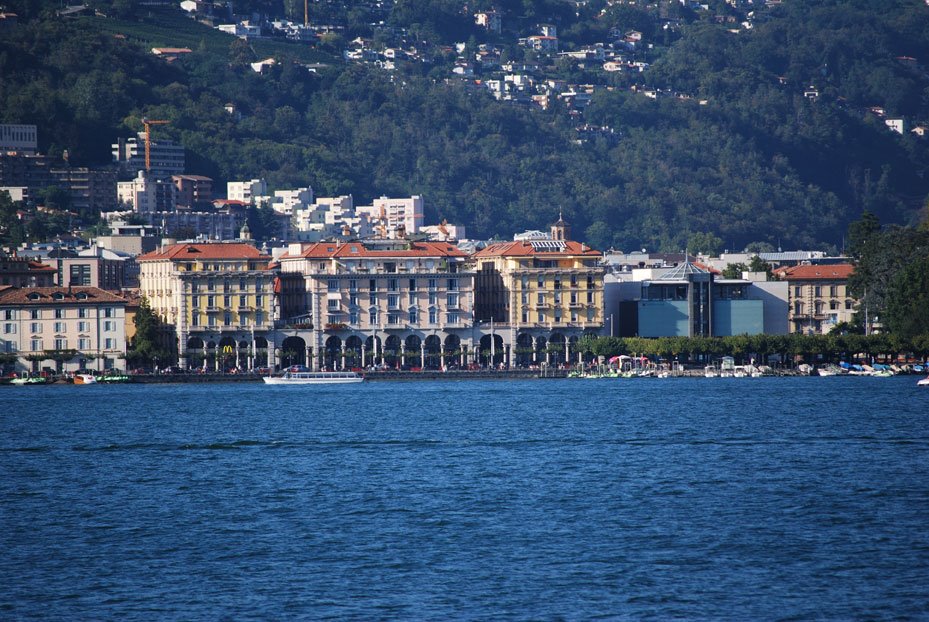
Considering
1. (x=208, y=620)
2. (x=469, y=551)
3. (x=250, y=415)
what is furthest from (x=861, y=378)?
(x=208, y=620)

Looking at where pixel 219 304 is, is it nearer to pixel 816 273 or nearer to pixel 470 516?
pixel 816 273

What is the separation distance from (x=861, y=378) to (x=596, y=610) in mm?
76304

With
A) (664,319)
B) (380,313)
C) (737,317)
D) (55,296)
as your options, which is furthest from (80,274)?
(737,317)

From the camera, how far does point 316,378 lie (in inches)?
4380

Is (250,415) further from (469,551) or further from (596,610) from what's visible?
(596,610)

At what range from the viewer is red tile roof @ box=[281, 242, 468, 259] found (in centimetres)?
12244

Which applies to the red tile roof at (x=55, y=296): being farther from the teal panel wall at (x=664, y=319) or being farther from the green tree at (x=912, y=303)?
the green tree at (x=912, y=303)

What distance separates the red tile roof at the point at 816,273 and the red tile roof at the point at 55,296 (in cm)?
4761

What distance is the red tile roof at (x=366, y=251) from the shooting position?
122 m

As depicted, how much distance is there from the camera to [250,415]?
265 feet

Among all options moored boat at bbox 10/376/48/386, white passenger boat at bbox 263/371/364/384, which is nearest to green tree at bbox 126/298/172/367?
moored boat at bbox 10/376/48/386

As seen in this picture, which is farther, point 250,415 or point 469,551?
point 250,415

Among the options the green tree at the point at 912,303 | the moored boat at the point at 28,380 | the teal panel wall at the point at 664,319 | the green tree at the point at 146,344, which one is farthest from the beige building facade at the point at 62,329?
the green tree at the point at 912,303

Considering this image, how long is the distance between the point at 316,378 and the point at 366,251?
14.1 metres
